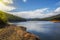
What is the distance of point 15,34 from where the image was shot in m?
2.84

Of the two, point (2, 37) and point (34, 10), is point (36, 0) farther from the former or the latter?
point (2, 37)

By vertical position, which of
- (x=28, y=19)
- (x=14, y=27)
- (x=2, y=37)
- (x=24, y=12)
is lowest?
(x=2, y=37)

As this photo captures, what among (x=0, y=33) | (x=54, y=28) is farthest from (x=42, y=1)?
(x=0, y=33)

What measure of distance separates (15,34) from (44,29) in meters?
0.76

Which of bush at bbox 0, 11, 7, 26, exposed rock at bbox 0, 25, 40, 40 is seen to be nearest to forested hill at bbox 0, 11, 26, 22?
bush at bbox 0, 11, 7, 26

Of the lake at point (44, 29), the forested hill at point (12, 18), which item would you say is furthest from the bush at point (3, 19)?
the lake at point (44, 29)

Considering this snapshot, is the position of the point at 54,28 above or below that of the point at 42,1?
below

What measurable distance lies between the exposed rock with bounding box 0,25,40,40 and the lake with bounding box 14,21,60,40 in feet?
0.47

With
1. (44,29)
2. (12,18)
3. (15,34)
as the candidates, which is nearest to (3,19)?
(12,18)

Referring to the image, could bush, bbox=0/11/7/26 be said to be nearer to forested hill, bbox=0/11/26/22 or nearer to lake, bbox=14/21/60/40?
forested hill, bbox=0/11/26/22

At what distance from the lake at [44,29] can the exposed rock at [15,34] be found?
5.6 inches

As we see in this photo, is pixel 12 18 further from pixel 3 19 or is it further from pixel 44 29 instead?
pixel 44 29

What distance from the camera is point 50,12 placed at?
311cm

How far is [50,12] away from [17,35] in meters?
1.07
